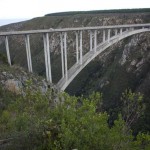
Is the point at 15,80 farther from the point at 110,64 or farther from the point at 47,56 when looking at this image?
the point at 110,64

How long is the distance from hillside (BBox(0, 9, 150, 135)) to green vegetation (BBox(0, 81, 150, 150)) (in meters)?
29.1

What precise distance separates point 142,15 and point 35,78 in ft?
176

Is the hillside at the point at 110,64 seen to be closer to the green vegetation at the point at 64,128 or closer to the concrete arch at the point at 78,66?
the concrete arch at the point at 78,66

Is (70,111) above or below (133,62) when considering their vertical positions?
above

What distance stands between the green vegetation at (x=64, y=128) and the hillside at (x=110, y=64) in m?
29.1

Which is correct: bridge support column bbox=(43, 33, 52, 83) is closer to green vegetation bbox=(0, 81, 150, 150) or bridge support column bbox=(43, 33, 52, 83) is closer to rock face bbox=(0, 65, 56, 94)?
rock face bbox=(0, 65, 56, 94)

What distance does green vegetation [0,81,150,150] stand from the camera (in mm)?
10953

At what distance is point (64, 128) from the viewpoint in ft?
34.9

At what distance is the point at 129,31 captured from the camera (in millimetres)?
45844

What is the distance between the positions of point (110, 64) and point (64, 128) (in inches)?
2253

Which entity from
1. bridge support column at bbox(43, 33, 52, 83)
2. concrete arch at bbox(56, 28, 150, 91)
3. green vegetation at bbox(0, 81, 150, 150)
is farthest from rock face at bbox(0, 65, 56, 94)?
green vegetation at bbox(0, 81, 150, 150)

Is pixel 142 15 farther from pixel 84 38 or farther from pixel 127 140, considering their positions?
pixel 127 140

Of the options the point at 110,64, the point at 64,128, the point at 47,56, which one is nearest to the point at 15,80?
the point at 47,56

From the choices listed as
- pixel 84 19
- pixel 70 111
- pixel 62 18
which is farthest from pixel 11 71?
pixel 62 18
